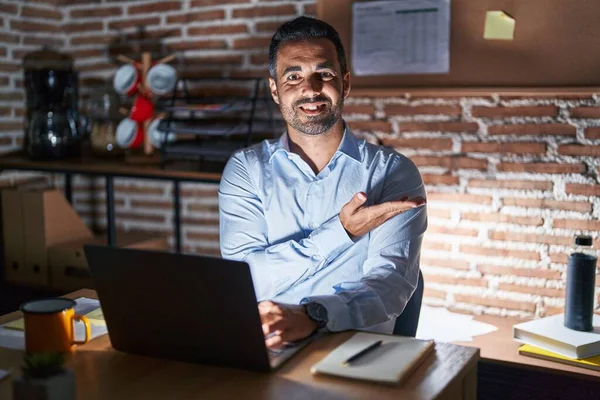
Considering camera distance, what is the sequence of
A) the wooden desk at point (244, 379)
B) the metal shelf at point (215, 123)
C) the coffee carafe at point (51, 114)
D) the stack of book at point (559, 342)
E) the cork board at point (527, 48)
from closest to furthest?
the wooden desk at point (244, 379), the stack of book at point (559, 342), the cork board at point (527, 48), the metal shelf at point (215, 123), the coffee carafe at point (51, 114)

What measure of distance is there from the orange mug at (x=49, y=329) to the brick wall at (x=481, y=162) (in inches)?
69.4

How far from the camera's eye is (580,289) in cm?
224

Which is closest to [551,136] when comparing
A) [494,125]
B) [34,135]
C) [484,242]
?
[494,125]

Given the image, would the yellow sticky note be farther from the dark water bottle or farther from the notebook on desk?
the notebook on desk

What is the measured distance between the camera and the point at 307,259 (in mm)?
1793

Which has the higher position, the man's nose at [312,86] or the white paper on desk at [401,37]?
the white paper on desk at [401,37]

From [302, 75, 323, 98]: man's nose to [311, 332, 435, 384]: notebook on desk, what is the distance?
840 millimetres

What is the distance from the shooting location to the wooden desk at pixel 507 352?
7.00 feet

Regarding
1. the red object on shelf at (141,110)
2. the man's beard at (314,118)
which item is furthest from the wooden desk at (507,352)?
the red object on shelf at (141,110)

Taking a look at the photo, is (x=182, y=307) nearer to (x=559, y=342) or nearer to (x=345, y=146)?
(x=345, y=146)

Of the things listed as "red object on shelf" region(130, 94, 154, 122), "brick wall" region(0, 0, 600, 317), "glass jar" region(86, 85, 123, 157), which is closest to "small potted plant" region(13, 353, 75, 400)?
"brick wall" region(0, 0, 600, 317)

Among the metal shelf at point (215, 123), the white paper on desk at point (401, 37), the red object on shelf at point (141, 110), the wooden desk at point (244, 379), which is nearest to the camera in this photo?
the wooden desk at point (244, 379)

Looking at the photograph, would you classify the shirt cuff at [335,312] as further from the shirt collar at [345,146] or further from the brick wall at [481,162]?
the brick wall at [481,162]

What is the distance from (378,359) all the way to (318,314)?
208 millimetres
